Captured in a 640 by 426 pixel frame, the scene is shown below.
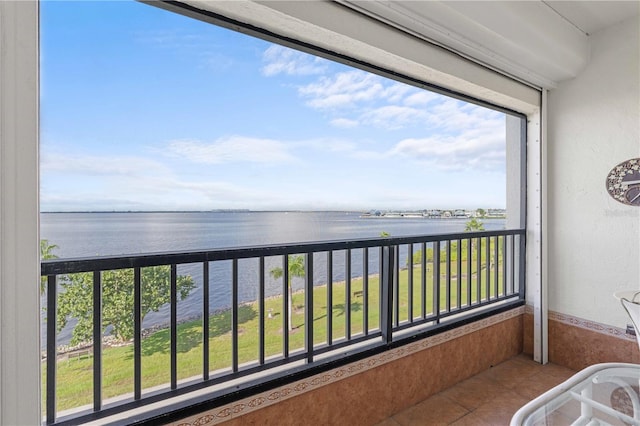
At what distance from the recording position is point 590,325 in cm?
250

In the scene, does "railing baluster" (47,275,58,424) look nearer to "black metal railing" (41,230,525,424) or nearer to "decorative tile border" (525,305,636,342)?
"black metal railing" (41,230,525,424)

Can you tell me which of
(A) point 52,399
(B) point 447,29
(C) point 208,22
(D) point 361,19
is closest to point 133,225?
(A) point 52,399

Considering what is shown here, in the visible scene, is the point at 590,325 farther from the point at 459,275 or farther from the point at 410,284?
the point at 410,284

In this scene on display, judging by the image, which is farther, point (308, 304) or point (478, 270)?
point (478, 270)

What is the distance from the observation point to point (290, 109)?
489 centimetres

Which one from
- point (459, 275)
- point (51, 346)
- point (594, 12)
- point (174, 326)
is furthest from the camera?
point (459, 275)

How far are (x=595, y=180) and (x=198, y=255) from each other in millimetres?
2945

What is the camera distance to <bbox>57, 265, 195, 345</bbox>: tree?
1292 mm

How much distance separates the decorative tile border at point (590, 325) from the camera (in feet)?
7.64

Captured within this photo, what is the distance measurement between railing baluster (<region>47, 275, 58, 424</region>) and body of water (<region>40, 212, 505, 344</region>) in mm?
81

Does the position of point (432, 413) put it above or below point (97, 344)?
below

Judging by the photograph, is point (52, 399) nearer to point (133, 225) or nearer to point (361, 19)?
point (133, 225)

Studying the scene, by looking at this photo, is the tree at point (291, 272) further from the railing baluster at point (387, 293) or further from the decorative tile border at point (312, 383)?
the railing baluster at point (387, 293)

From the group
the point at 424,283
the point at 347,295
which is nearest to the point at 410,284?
the point at 424,283
